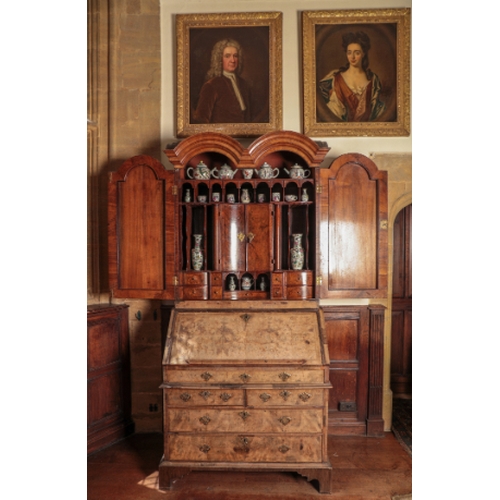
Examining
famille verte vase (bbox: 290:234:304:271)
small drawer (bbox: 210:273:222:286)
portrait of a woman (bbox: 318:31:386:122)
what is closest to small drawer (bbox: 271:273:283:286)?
famille verte vase (bbox: 290:234:304:271)

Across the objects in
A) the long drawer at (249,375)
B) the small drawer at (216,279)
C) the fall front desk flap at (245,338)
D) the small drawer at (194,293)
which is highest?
the small drawer at (216,279)

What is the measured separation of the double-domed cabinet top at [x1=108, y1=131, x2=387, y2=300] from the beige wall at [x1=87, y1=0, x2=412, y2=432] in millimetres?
648

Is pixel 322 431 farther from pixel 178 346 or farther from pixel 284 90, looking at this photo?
pixel 284 90

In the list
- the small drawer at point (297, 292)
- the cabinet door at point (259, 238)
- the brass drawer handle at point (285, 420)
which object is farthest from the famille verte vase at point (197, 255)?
the brass drawer handle at point (285, 420)

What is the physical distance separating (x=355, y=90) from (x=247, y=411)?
11.2ft

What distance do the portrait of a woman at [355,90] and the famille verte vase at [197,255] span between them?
1.99m

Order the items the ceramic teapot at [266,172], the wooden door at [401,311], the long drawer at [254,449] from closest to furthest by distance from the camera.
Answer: the long drawer at [254,449] < the ceramic teapot at [266,172] < the wooden door at [401,311]

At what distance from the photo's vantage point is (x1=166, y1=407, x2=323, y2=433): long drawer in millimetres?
3361

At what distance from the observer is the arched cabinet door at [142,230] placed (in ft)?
12.9

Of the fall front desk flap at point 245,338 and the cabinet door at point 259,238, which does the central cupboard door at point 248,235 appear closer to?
the cabinet door at point 259,238

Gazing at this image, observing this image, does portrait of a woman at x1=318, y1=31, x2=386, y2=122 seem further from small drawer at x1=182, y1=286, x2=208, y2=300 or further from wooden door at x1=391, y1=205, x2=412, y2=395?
small drawer at x1=182, y1=286, x2=208, y2=300

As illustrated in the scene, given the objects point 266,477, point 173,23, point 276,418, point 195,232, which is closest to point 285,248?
point 195,232

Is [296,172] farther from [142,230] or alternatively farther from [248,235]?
[142,230]

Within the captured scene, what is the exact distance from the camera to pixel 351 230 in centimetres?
400
